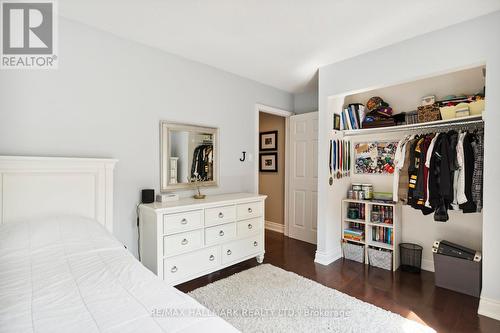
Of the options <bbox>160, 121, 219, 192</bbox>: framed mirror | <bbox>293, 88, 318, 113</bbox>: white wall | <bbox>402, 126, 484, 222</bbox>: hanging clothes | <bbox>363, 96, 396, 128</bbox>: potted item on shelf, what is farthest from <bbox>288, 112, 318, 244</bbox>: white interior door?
<bbox>160, 121, 219, 192</bbox>: framed mirror

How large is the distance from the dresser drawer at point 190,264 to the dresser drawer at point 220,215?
10.9 inches

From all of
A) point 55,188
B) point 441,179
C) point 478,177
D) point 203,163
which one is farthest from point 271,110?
point 55,188

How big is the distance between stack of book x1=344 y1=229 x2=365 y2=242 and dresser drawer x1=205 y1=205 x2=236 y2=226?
1.53 m

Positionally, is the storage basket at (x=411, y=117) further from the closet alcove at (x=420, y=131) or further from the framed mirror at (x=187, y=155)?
the framed mirror at (x=187, y=155)

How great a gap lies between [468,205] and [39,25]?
3931mm

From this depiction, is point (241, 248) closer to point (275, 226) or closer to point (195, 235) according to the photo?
point (195, 235)

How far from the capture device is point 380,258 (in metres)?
2.95

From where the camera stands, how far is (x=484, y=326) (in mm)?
1885

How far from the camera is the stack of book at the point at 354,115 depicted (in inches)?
126

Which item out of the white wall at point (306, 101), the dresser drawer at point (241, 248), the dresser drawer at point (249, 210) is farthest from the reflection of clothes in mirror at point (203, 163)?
the white wall at point (306, 101)

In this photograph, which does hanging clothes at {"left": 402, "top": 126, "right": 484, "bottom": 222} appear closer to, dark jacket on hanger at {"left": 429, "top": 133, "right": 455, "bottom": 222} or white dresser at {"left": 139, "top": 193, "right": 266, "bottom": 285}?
dark jacket on hanger at {"left": 429, "top": 133, "right": 455, "bottom": 222}

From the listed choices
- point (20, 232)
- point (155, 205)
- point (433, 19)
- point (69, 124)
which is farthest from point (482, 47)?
point (20, 232)

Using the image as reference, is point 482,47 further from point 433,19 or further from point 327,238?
point 327,238

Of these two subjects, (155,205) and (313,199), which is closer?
(155,205)
